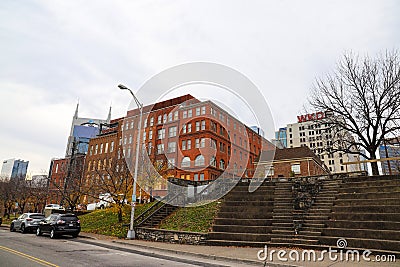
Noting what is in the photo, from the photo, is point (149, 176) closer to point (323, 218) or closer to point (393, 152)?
point (323, 218)

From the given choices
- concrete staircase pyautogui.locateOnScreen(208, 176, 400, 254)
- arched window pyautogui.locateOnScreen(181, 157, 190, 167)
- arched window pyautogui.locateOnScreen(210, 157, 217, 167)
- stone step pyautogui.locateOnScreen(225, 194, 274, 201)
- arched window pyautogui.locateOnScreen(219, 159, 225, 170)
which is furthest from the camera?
arched window pyautogui.locateOnScreen(219, 159, 225, 170)

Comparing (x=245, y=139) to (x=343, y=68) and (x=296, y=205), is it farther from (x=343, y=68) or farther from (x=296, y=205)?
(x=296, y=205)

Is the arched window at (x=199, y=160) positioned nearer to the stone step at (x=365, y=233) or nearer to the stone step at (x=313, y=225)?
the stone step at (x=313, y=225)

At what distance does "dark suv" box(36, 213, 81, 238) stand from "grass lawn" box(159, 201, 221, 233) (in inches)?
239

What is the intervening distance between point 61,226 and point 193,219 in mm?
8807

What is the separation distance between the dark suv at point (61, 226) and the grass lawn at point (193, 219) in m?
6.07

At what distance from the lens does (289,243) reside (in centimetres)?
1335

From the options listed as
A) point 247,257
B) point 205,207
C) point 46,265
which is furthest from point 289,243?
point 46,265

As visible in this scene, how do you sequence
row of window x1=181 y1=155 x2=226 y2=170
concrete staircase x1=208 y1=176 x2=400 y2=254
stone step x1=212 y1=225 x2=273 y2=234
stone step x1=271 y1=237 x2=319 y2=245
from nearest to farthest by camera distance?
concrete staircase x1=208 y1=176 x2=400 y2=254
stone step x1=271 y1=237 x2=319 y2=245
stone step x1=212 y1=225 x2=273 y2=234
row of window x1=181 y1=155 x2=226 y2=170

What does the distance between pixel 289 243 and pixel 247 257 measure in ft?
11.9

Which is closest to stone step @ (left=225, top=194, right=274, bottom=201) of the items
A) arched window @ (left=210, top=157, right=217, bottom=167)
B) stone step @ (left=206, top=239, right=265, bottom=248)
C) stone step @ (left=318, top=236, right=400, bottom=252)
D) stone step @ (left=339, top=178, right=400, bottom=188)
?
stone step @ (left=339, top=178, right=400, bottom=188)

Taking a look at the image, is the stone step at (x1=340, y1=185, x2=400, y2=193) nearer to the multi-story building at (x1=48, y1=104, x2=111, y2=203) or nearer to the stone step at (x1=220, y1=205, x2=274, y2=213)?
the stone step at (x1=220, y1=205, x2=274, y2=213)

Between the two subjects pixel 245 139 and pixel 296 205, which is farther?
pixel 245 139

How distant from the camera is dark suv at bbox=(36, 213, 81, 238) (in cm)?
1814
